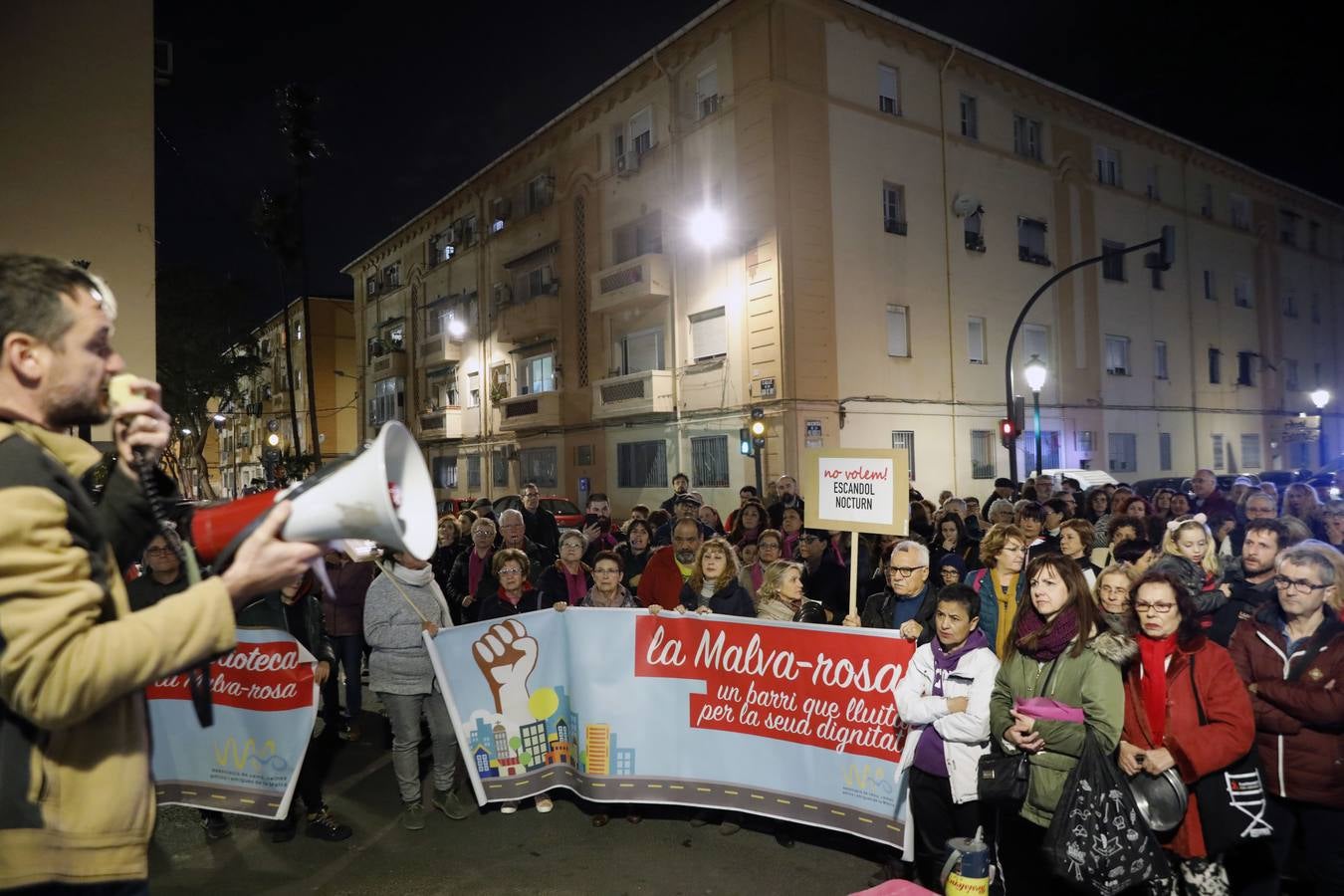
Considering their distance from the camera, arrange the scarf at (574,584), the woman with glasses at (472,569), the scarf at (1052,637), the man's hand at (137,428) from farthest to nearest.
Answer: the woman with glasses at (472,569), the scarf at (574,584), the scarf at (1052,637), the man's hand at (137,428)

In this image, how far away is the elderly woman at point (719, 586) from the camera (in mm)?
6008

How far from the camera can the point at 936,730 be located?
4305mm

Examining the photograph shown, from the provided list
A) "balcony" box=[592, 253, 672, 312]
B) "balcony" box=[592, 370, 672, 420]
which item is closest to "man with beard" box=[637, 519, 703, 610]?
"balcony" box=[592, 370, 672, 420]

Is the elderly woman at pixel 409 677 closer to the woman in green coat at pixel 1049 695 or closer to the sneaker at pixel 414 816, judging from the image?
the sneaker at pixel 414 816

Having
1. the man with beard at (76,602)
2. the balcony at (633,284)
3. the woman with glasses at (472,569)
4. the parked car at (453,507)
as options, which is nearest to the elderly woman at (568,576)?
the woman with glasses at (472,569)

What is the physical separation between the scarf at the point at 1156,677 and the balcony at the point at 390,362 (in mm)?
41877

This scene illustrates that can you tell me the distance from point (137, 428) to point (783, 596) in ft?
15.0

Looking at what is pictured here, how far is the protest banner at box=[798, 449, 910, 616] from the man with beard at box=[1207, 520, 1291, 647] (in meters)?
2.07

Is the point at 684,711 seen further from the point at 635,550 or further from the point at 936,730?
the point at 635,550

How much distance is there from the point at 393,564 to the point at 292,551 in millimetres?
4561

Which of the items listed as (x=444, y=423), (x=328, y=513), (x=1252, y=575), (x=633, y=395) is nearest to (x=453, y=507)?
(x=633, y=395)

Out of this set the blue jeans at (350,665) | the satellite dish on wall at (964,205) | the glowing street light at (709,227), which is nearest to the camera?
the blue jeans at (350,665)

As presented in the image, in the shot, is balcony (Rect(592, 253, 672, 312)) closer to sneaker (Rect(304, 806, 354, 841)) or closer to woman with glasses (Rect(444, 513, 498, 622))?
woman with glasses (Rect(444, 513, 498, 622))

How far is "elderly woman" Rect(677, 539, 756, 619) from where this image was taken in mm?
6008
